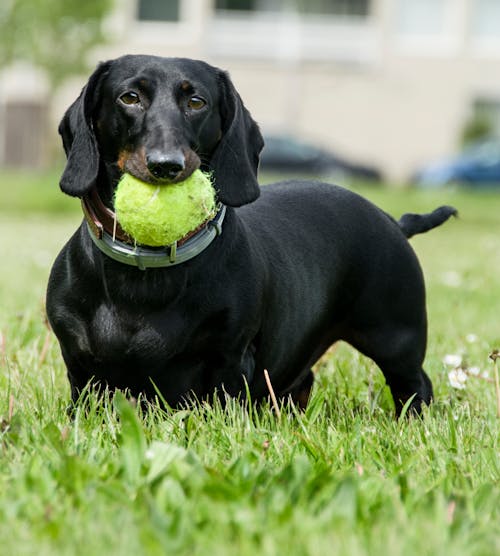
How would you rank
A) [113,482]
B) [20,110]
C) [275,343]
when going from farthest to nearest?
[20,110] → [275,343] → [113,482]

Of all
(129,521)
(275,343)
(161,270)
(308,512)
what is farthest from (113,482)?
(275,343)

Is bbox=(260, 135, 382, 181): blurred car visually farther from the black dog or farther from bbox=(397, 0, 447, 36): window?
the black dog

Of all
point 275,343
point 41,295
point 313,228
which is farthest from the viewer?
point 41,295

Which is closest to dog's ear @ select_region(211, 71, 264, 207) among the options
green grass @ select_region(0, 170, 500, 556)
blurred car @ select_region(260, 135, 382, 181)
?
green grass @ select_region(0, 170, 500, 556)

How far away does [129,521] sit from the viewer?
1.94 meters

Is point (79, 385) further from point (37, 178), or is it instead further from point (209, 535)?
point (37, 178)

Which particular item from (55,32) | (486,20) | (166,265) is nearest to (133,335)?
(166,265)

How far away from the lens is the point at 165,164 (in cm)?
254

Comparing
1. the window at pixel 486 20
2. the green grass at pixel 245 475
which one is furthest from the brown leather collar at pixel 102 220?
the window at pixel 486 20

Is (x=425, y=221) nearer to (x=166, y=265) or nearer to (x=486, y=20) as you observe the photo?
(x=166, y=265)

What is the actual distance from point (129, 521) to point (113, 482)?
0.25 metres

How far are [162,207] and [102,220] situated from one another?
37cm

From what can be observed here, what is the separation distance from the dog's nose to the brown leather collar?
30 centimetres

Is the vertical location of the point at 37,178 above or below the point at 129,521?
below
